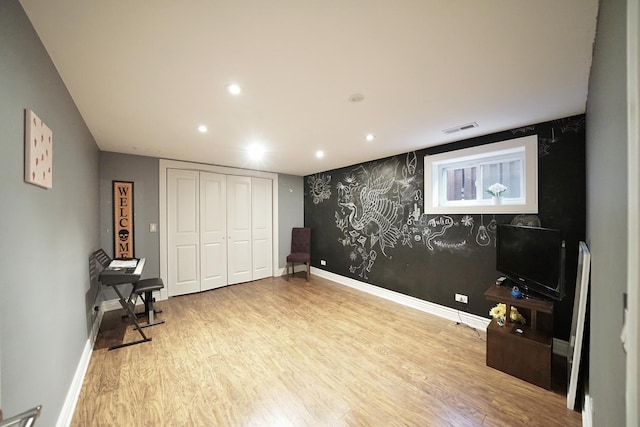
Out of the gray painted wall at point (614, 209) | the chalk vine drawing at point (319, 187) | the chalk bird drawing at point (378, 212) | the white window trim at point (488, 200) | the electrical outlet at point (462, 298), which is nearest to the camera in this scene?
the gray painted wall at point (614, 209)

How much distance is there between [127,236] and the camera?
347 centimetres

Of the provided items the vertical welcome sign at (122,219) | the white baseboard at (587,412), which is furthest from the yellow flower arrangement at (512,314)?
the vertical welcome sign at (122,219)

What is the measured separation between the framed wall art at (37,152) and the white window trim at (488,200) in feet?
11.8

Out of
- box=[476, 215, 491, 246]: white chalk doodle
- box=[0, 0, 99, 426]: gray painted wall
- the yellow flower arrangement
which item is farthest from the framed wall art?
box=[476, 215, 491, 246]: white chalk doodle

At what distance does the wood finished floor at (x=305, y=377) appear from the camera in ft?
5.30

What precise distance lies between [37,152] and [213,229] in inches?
126

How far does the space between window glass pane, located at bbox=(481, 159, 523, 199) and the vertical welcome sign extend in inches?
195

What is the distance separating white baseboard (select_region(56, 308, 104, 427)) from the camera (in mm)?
1523

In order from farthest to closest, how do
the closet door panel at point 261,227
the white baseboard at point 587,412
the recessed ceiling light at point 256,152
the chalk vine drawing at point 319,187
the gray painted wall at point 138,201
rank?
the chalk vine drawing at point 319,187 → the closet door panel at point 261,227 → the gray painted wall at point 138,201 → the recessed ceiling light at point 256,152 → the white baseboard at point 587,412

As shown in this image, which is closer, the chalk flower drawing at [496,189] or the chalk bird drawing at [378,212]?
the chalk flower drawing at [496,189]

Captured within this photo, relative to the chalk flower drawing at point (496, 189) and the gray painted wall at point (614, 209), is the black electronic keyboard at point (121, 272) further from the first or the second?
the chalk flower drawing at point (496, 189)

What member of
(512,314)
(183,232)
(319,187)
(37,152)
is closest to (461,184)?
(512,314)

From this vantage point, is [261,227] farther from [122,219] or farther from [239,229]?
[122,219]

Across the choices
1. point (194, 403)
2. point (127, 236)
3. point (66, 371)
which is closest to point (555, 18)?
point (194, 403)
